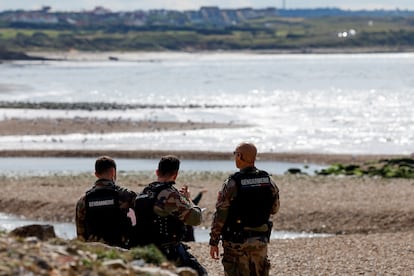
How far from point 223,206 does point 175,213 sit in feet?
2.06

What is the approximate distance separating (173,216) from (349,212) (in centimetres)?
1447

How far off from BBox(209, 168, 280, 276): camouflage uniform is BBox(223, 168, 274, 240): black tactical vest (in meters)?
0.04

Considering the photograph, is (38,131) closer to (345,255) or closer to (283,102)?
(283,102)

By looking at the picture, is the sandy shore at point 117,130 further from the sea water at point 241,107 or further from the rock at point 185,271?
the rock at point 185,271

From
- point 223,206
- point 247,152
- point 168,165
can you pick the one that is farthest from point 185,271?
point 247,152

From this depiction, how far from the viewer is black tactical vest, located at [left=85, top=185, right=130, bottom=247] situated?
30.9 feet

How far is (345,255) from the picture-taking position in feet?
52.6

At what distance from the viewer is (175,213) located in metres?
9.18

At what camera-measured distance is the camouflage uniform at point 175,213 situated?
30.1ft

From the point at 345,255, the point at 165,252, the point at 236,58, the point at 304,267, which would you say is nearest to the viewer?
the point at 165,252

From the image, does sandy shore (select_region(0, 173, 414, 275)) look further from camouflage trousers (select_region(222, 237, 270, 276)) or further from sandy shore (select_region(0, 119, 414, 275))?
camouflage trousers (select_region(222, 237, 270, 276))

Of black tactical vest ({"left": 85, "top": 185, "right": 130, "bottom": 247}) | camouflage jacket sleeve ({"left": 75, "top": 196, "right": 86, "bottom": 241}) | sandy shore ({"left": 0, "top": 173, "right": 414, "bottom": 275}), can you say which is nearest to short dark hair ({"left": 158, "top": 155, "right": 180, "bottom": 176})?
black tactical vest ({"left": 85, "top": 185, "right": 130, "bottom": 247})

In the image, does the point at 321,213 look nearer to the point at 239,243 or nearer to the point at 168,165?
the point at 239,243

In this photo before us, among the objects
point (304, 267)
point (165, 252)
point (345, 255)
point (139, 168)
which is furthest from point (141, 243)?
point (139, 168)
